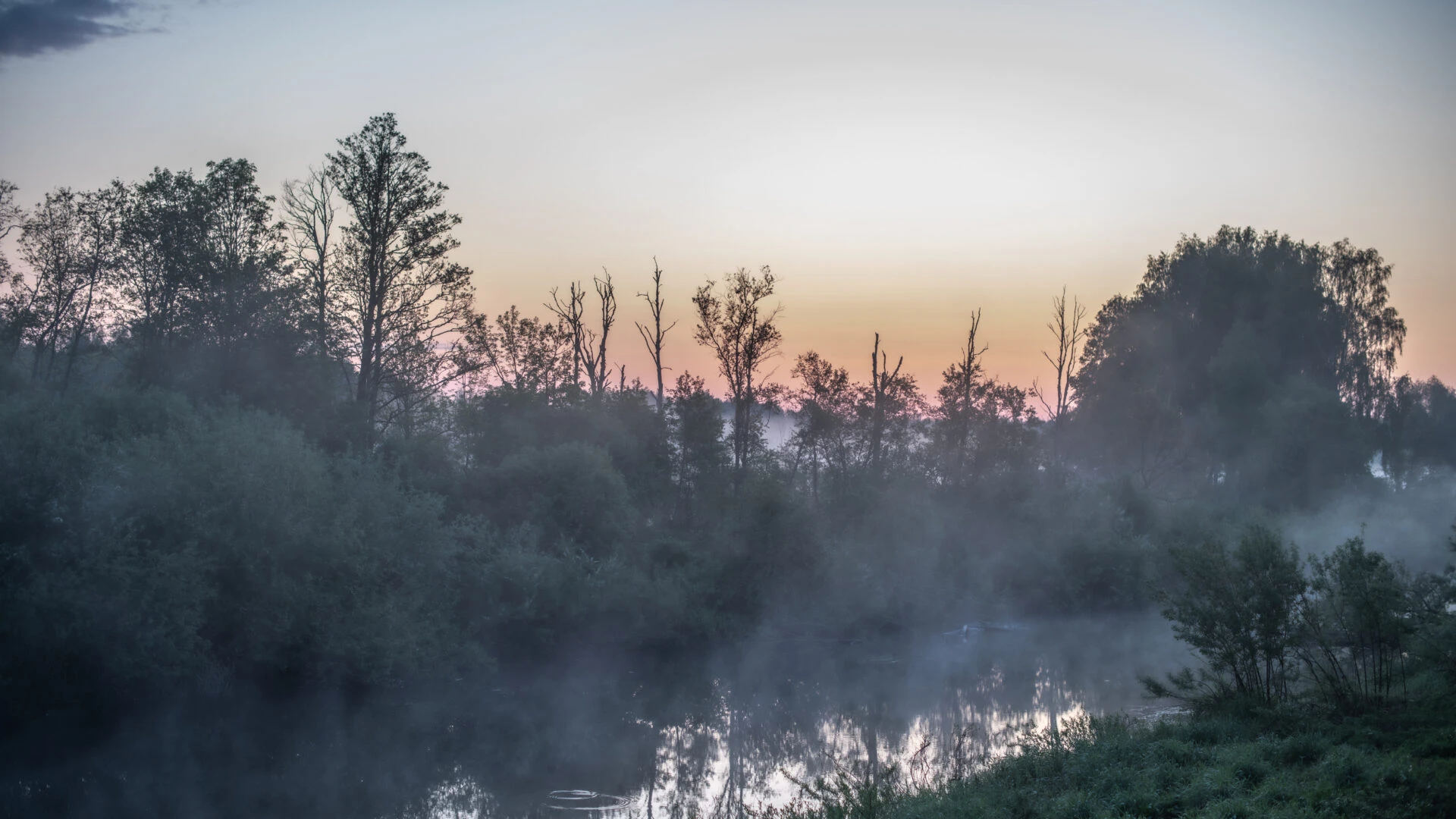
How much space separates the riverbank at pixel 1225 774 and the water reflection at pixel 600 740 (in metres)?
2.59

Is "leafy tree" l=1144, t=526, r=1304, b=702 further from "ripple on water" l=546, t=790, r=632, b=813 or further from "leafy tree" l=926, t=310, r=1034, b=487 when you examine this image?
"leafy tree" l=926, t=310, r=1034, b=487

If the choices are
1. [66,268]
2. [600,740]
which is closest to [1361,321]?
[600,740]

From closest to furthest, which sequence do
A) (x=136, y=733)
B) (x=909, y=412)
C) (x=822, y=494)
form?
(x=136, y=733) < (x=822, y=494) < (x=909, y=412)

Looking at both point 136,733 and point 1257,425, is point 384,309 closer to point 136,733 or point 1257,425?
point 136,733

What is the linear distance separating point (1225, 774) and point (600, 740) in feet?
47.8

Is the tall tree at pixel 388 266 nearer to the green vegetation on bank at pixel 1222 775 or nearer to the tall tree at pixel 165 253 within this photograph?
the tall tree at pixel 165 253

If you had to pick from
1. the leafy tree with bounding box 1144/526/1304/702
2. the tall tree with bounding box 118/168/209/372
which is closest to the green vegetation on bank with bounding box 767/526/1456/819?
the leafy tree with bounding box 1144/526/1304/702

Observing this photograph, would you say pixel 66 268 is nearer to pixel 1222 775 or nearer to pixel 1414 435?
pixel 1222 775

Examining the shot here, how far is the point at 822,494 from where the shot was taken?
4159 centimetres

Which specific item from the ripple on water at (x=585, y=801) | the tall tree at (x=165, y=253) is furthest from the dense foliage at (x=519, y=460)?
the ripple on water at (x=585, y=801)

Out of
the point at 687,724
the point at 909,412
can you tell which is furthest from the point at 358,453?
the point at 909,412

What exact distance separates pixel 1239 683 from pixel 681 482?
24.8 metres

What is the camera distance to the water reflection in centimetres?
1747

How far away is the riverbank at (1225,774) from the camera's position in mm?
11016
